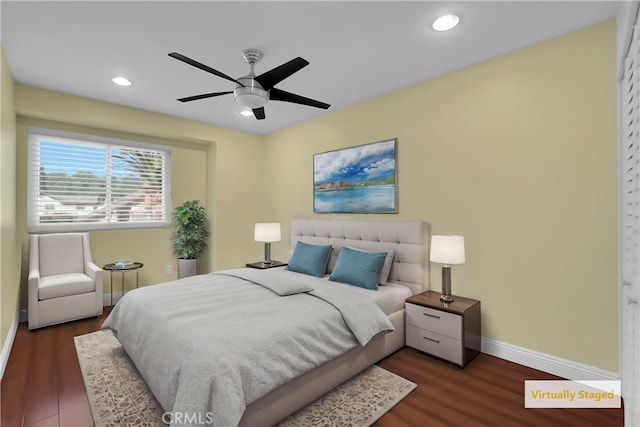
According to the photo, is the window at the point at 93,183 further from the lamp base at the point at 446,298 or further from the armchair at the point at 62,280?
the lamp base at the point at 446,298

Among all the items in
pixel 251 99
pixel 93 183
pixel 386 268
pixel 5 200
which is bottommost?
pixel 386 268

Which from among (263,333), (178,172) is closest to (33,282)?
(178,172)

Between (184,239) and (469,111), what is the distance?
421 cm

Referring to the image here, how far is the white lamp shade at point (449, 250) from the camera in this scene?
2.67 metres

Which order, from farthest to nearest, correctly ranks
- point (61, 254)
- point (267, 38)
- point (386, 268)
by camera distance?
point (61, 254) → point (386, 268) → point (267, 38)

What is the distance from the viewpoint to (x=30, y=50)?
2576mm

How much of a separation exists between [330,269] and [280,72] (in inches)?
94.8

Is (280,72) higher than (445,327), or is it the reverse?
(280,72)

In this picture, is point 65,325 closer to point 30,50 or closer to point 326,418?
point 30,50

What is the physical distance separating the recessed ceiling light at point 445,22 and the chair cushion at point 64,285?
4.42m

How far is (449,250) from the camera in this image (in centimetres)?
269

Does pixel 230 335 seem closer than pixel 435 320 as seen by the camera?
Yes

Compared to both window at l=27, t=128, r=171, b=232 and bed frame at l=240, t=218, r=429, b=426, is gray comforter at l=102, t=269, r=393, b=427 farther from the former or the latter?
window at l=27, t=128, r=171, b=232

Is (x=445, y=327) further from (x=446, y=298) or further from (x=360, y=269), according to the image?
(x=360, y=269)
